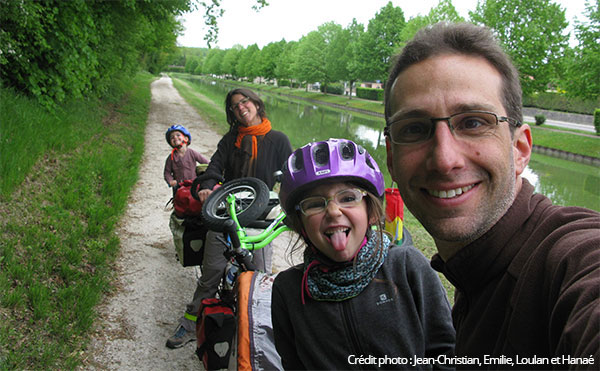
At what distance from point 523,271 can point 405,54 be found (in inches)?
29.2

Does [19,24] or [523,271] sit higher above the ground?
[19,24]

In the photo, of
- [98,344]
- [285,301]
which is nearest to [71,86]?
[98,344]

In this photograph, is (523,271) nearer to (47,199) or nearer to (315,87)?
(47,199)

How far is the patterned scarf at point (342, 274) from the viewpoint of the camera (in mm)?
1821

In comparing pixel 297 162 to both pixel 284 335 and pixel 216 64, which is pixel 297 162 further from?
pixel 216 64

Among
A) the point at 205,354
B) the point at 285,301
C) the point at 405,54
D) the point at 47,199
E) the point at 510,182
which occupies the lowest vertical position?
the point at 205,354

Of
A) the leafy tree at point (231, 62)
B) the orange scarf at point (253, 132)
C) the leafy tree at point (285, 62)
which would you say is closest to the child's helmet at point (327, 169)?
the orange scarf at point (253, 132)

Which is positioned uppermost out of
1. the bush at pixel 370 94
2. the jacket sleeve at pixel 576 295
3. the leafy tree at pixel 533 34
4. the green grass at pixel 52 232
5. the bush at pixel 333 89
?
the leafy tree at pixel 533 34

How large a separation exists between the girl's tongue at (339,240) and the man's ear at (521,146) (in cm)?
89

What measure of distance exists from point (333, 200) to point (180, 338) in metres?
2.45

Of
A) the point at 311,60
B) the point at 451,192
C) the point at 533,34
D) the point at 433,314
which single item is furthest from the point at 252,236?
the point at 311,60

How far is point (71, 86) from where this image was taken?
9.24 meters

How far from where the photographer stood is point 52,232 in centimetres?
458

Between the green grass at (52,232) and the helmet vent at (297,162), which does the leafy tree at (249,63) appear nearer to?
the green grass at (52,232)
